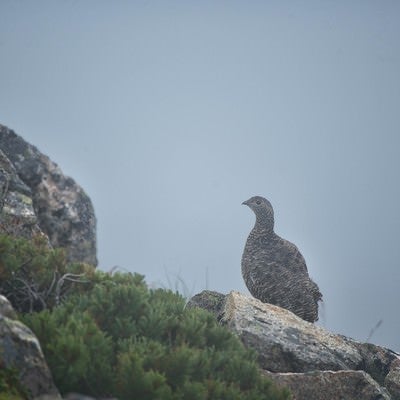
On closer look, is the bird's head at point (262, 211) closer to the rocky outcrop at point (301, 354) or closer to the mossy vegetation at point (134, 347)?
the rocky outcrop at point (301, 354)

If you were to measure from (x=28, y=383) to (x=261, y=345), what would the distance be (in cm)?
429

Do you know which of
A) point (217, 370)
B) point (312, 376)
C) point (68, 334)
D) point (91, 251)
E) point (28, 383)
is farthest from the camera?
point (91, 251)

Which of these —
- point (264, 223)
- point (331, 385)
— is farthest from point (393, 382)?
point (264, 223)

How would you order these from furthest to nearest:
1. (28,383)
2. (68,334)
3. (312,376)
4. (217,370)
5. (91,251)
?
(91,251) < (312,376) < (217,370) < (68,334) < (28,383)

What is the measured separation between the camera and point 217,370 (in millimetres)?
6734

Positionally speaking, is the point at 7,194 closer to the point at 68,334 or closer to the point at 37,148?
the point at 37,148

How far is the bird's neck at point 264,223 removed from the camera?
15.3 meters

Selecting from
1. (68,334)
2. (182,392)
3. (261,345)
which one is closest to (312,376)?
(261,345)

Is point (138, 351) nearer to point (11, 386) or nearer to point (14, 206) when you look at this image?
point (11, 386)

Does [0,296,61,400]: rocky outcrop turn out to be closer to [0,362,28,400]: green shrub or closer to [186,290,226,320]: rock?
[0,362,28,400]: green shrub

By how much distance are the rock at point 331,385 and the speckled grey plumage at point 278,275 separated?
365cm

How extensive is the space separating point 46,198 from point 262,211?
730 centimetres

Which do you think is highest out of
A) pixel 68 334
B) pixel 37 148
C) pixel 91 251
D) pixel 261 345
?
pixel 37 148

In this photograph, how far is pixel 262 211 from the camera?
15.9 meters
